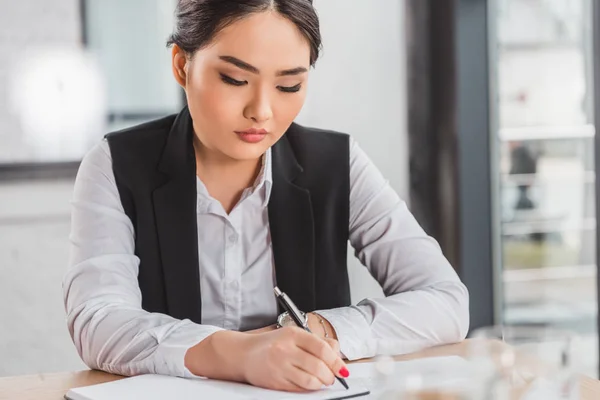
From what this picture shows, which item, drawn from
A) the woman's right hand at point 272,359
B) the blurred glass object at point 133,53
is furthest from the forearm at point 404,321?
the blurred glass object at point 133,53

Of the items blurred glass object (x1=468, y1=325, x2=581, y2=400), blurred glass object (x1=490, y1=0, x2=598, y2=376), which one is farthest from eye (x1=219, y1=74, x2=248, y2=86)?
blurred glass object (x1=490, y1=0, x2=598, y2=376)

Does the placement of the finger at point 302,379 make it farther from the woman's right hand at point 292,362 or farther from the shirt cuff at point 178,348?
the shirt cuff at point 178,348

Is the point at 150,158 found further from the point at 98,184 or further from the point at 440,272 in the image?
the point at 440,272

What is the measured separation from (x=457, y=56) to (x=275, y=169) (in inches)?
60.8

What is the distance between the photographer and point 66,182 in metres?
3.14

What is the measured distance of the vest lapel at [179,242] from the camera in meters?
1.61

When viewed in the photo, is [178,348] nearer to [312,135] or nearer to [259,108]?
[259,108]

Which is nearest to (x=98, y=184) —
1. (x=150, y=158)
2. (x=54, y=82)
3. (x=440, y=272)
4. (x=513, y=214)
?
(x=150, y=158)

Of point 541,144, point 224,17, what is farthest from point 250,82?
point 541,144

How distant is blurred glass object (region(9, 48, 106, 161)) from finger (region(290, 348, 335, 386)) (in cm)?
222

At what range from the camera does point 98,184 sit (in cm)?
159

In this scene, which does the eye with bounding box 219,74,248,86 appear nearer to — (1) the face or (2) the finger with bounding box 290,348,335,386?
(1) the face

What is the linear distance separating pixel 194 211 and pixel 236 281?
159 millimetres

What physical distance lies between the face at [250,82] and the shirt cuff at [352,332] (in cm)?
32
